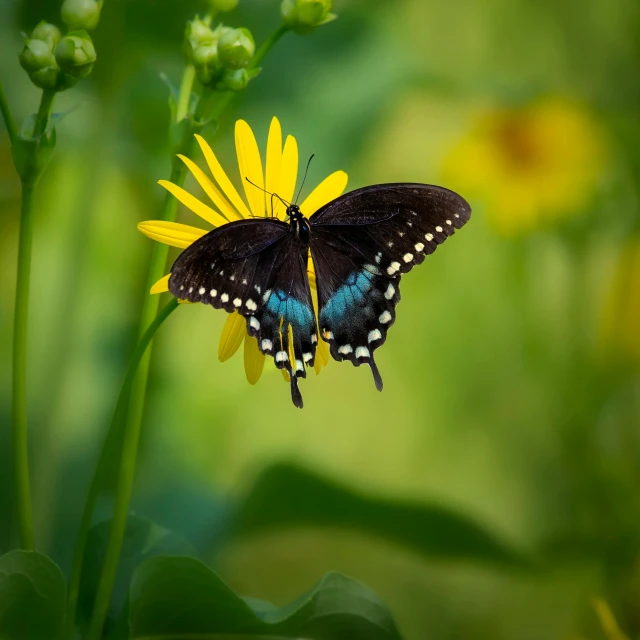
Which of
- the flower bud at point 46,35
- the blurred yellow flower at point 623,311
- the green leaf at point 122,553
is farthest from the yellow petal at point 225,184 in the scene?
the blurred yellow flower at point 623,311

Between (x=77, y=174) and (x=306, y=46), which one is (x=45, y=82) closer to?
(x=77, y=174)

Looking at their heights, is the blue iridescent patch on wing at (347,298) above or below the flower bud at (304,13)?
below

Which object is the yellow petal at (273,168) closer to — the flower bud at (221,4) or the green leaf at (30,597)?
A: the flower bud at (221,4)

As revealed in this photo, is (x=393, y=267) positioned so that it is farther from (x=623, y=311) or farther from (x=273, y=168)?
(x=623, y=311)

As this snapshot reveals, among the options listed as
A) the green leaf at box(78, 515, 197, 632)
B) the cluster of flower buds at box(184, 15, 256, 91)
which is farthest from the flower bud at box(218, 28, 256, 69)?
the green leaf at box(78, 515, 197, 632)

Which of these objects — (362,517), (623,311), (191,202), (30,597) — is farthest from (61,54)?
(623,311)

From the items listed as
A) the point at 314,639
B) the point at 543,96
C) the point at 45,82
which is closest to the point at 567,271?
the point at 543,96
